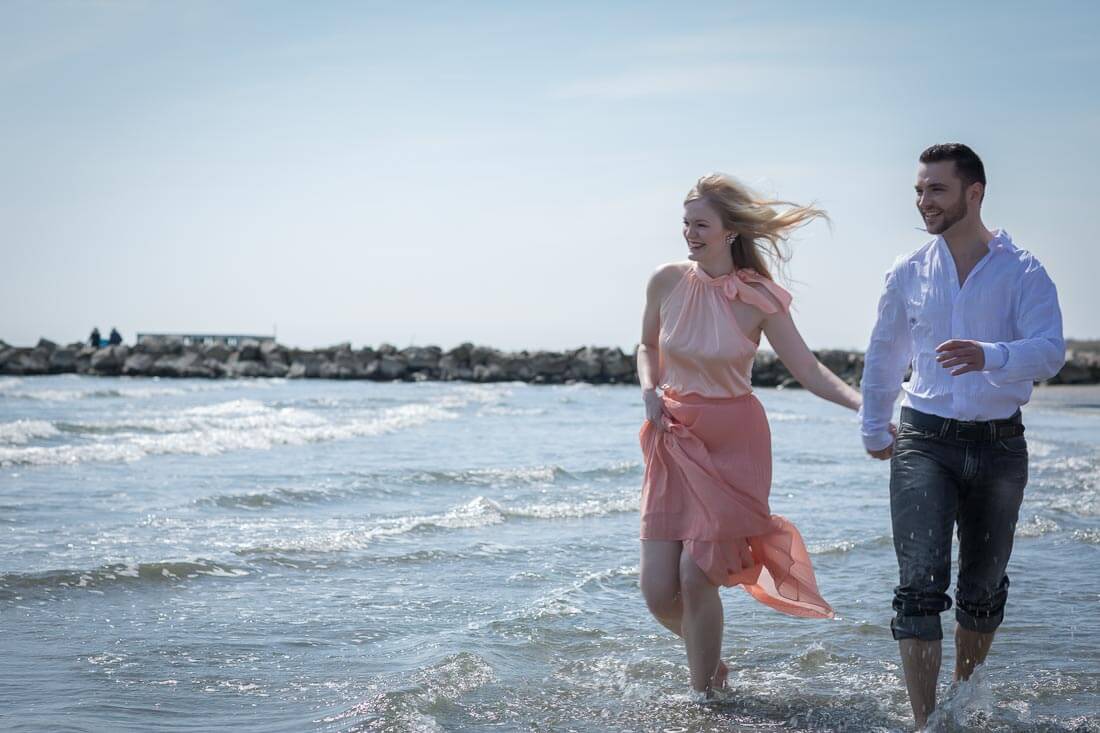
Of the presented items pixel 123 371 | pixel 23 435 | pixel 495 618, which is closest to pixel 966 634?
pixel 495 618

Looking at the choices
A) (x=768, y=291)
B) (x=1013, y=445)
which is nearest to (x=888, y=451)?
(x=1013, y=445)

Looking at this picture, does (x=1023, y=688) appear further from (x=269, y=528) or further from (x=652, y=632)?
(x=269, y=528)

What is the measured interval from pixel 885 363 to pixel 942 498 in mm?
533

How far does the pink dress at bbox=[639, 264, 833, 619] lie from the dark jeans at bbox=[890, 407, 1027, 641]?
634 mm

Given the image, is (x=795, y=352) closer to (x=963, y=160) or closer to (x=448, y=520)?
(x=963, y=160)

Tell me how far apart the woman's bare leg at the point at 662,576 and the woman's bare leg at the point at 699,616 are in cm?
4

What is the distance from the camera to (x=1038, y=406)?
3347cm

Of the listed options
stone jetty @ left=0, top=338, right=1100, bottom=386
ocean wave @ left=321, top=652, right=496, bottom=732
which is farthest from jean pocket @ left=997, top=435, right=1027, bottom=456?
stone jetty @ left=0, top=338, right=1100, bottom=386

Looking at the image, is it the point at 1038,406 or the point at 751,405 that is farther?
the point at 1038,406

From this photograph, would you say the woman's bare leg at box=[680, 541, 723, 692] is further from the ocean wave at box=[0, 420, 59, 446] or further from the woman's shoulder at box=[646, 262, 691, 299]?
the ocean wave at box=[0, 420, 59, 446]

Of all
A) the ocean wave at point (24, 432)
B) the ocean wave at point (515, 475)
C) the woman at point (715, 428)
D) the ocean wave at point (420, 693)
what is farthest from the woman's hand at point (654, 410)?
the ocean wave at point (24, 432)

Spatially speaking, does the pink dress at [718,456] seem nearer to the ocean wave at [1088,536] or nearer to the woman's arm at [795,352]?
the woman's arm at [795,352]

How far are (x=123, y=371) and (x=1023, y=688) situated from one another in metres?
52.6

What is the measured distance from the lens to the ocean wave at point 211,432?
1586 cm
